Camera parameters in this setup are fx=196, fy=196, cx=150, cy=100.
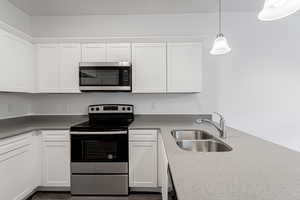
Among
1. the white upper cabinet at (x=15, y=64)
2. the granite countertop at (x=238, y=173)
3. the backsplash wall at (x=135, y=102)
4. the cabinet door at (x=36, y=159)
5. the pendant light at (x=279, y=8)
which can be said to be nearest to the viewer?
the granite countertop at (x=238, y=173)

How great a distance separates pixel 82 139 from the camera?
8.13ft

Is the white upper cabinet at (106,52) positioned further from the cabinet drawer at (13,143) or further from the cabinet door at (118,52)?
the cabinet drawer at (13,143)

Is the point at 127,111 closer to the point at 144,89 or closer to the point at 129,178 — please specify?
the point at 144,89

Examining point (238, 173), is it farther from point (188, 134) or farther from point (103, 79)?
point (103, 79)

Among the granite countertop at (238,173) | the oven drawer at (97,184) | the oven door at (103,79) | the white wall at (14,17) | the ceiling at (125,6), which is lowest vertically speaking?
the oven drawer at (97,184)

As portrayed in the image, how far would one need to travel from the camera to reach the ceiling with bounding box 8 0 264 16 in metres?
2.69

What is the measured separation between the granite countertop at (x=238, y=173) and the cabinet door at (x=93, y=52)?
6.18 feet

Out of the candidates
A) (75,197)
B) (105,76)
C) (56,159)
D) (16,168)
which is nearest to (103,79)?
(105,76)

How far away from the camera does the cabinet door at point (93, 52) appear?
2.83 m

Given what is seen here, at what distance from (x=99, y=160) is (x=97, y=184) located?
302 mm

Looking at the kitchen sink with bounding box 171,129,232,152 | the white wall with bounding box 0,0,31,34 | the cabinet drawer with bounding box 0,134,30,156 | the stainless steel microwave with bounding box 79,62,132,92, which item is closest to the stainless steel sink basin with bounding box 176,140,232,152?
the kitchen sink with bounding box 171,129,232,152

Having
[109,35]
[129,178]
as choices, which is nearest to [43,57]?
[109,35]

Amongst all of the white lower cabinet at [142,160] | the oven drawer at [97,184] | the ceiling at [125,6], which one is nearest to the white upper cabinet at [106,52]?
the ceiling at [125,6]

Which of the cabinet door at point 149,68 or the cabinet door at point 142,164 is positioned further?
the cabinet door at point 149,68
